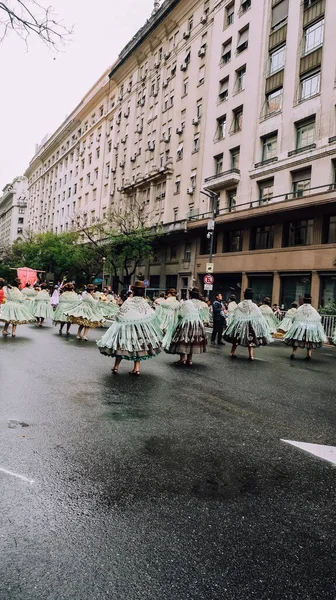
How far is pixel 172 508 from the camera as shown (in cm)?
306

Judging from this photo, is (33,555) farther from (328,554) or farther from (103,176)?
(103,176)

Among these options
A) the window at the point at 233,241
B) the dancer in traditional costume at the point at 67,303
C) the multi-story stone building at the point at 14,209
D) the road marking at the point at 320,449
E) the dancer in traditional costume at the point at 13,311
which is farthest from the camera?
the multi-story stone building at the point at 14,209

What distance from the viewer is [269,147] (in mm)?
29328

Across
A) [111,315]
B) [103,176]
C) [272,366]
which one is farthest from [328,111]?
[103,176]

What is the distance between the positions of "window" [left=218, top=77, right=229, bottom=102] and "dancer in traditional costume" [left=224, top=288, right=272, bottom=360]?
2725 centimetres

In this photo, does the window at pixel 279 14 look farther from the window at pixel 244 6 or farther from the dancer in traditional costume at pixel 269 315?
the dancer in traditional costume at pixel 269 315

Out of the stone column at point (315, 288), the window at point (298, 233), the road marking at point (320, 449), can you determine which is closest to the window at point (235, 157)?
the window at point (298, 233)

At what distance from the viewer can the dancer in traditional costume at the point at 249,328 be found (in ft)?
38.2

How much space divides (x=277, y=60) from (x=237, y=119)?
483cm

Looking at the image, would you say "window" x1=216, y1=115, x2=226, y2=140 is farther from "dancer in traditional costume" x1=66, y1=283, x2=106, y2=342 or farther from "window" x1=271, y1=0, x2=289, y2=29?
"dancer in traditional costume" x1=66, y1=283, x2=106, y2=342

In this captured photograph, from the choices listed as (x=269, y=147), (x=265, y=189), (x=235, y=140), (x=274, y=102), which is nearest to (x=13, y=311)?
(x=265, y=189)

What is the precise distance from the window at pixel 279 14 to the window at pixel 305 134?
804 centimetres

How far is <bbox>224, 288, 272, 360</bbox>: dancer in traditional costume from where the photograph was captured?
1166cm

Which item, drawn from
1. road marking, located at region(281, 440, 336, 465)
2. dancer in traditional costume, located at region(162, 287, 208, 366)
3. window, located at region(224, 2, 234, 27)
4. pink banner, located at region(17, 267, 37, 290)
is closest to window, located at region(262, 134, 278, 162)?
window, located at region(224, 2, 234, 27)
